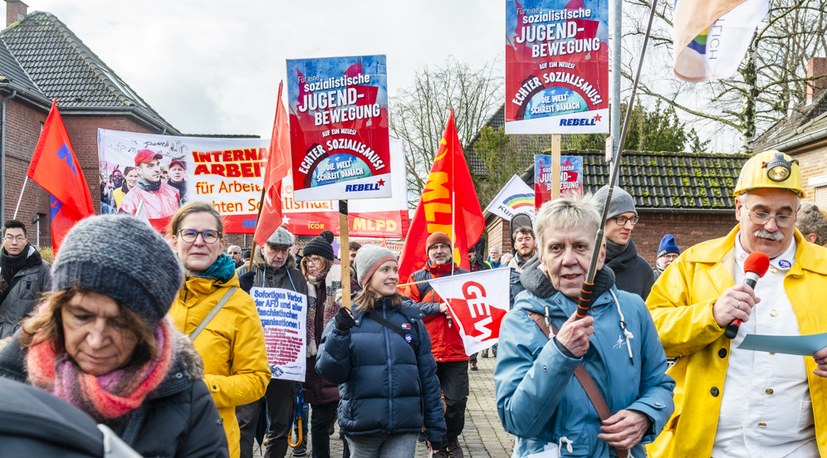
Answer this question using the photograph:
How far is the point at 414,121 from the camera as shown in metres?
39.5

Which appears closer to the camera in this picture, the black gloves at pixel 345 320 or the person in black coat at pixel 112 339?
the person in black coat at pixel 112 339

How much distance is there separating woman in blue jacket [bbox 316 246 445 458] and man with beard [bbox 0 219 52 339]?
4.18 meters

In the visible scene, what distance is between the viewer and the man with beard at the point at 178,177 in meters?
8.13

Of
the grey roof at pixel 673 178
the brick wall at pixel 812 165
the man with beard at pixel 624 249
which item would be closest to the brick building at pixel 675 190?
the grey roof at pixel 673 178

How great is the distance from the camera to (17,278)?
7.38 meters

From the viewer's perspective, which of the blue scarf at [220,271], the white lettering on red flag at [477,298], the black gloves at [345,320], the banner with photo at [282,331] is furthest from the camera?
the white lettering on red flag at [477,298]

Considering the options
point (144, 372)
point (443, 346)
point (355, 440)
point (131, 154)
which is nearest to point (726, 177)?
point (443, 346)

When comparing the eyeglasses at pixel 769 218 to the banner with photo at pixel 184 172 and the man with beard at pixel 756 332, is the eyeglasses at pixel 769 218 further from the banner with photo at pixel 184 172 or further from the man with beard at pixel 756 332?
the banner with photo at pixel 184 172

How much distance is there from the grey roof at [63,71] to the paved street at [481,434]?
22.5 meters

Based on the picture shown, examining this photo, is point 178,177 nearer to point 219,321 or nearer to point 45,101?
point 219,321

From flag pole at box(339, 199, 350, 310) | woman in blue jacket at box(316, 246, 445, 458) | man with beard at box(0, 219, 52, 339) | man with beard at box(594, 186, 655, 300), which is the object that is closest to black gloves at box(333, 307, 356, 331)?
woman in blue jacket at box(316, 246, 445, 458)

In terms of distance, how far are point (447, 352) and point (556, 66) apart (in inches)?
110

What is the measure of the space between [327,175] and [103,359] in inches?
150

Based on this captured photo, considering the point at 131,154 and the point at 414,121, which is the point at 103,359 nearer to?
the point at 131,154
